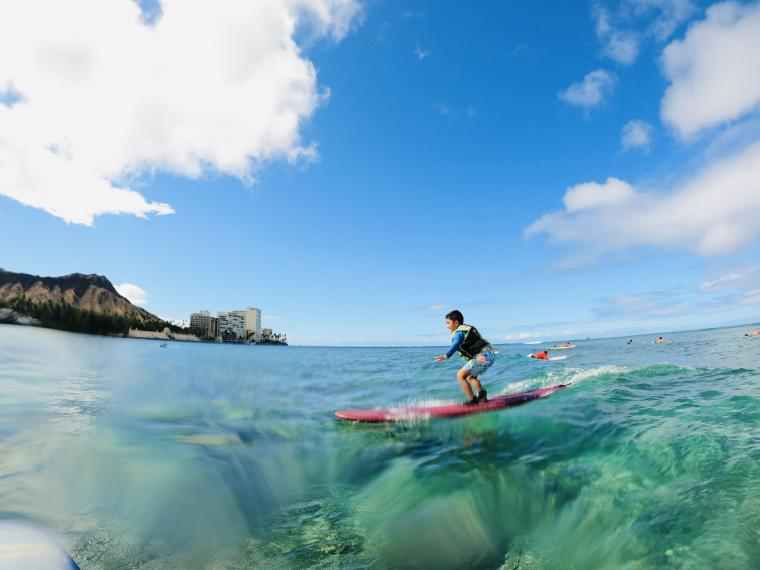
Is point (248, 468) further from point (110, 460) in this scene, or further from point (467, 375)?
point (467, 375)

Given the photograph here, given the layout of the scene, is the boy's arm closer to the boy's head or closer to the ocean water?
the boy's head

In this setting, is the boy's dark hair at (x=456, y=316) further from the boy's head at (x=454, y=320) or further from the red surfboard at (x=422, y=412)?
the red surfboard at (x=422, y=412)

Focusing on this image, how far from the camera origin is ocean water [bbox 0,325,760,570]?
4.27 m

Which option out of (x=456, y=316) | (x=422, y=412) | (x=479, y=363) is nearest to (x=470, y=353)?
(x=479, y=363)

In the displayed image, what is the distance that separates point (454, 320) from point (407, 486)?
669cm

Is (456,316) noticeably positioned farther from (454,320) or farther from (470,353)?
(470,353)

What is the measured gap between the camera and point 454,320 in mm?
12195

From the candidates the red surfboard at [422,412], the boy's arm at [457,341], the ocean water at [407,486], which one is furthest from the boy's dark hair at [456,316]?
the ocean water at [407,486]

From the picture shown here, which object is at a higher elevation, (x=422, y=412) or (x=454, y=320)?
(x=454, y=320)

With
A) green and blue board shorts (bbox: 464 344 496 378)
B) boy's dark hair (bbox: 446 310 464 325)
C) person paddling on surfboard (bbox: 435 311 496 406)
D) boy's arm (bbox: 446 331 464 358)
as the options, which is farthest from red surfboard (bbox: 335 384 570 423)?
boy's dark hair (bbox: 446 310 464 325)

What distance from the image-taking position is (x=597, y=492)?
558 cm

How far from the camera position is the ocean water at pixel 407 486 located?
14.0ft

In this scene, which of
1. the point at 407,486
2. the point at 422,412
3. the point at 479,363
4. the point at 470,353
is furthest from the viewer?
the point at 470,353

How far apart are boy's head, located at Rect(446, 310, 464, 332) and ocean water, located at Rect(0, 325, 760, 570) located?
3056mm
